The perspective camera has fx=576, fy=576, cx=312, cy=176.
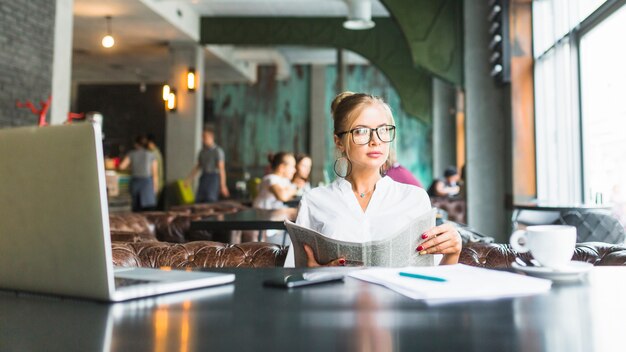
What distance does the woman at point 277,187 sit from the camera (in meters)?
4.70

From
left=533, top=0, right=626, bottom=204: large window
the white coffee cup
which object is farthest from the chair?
the white coffee cup

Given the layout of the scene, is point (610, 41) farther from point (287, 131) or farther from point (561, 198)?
point (287, 131)

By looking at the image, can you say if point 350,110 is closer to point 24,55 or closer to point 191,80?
point 24,55

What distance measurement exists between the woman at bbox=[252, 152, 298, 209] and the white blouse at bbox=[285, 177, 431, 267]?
2971mm

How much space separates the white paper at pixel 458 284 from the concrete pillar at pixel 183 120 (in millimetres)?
9854

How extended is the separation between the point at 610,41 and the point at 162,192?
8.93 meters

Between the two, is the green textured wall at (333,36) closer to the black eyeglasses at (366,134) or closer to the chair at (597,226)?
the chair at (597,226)

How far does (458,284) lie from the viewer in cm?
91

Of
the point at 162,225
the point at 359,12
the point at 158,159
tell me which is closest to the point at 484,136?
the point at 359,12

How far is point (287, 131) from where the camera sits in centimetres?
1498

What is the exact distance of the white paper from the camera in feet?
2.81

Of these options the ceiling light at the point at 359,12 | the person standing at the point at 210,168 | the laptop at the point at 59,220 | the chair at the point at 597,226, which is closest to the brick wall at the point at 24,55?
the person standing at the point at 210,168

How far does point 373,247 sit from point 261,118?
45.7 ft

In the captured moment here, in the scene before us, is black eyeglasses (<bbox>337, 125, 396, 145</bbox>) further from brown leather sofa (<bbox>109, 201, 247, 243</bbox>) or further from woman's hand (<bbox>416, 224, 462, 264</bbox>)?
brown leather sofa (<bbox>109, 201, 247, 243</bbox>)
